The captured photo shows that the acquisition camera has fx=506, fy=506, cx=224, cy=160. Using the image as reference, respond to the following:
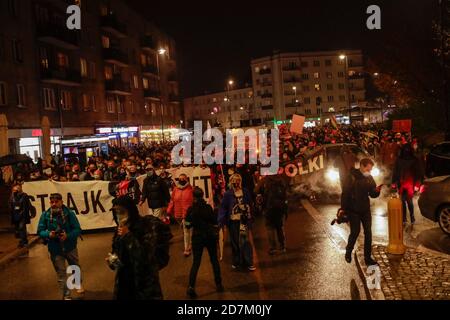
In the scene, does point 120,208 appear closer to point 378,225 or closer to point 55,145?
point 378,225

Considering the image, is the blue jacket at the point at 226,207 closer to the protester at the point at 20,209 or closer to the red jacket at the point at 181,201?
the red jacket at the point at 181,201

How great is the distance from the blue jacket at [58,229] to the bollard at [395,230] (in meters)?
5.37

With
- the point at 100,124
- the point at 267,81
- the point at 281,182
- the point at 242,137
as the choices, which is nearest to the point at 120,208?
the point at 281,182

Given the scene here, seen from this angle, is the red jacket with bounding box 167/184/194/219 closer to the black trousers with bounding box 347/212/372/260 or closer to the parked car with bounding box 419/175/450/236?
the black trousers with bounding box 347/212/372/260

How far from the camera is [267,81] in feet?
342

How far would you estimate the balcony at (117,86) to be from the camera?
4528cm

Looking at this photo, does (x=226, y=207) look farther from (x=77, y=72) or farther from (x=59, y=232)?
(x=77, y=72)

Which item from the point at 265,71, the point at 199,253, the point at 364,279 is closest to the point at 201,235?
the point at 199,253

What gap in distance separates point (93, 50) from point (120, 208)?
134 ft

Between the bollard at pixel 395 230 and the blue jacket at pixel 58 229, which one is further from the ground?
the blue jacket at pixel 58 229

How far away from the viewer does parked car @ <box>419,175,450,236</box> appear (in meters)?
10.3

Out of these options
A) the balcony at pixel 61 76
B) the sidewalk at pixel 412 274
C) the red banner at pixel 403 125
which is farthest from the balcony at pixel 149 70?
the sidewalk at pixel 412 274

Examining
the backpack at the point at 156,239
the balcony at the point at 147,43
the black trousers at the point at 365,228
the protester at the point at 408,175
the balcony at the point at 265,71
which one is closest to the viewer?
the backpack at the point at 156,239
